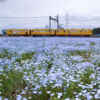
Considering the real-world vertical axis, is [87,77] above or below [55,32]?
below

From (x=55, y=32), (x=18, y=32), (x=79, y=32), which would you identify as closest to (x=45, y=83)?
(x=55, y=32)

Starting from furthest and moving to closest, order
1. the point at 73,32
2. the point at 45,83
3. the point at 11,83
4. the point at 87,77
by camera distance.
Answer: the point at 73,32, the point at 87,77, the point at 11,83, the point at 45,83

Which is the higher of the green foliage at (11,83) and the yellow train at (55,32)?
the yellow train at (55,32)

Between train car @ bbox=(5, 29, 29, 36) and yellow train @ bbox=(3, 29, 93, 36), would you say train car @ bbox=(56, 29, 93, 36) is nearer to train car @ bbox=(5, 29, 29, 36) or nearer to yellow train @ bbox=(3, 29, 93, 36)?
yellow train @ bbox=(3, 29, 93, 36)

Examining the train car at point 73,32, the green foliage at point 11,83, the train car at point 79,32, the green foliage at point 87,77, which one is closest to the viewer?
the green foliage at point 11,83

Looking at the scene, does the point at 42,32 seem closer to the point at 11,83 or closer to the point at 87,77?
the point at 87,77

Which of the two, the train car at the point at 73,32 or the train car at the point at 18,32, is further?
the train car at the point at 18,32

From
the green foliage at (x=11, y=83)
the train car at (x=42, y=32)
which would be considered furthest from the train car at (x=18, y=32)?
the green foliage at (x=11, y=83)

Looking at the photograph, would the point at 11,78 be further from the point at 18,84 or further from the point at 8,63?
the point at 8,63

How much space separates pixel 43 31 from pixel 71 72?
2737cm

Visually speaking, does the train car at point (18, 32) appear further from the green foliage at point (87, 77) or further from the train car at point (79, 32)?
the green foliage at point (87, 77)

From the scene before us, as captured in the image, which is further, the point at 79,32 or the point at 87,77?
the point at 79,32

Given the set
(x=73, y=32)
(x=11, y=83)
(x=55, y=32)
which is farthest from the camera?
(x=73, y=32)

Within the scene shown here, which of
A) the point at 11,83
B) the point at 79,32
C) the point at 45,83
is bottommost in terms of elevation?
the point at 11,83
